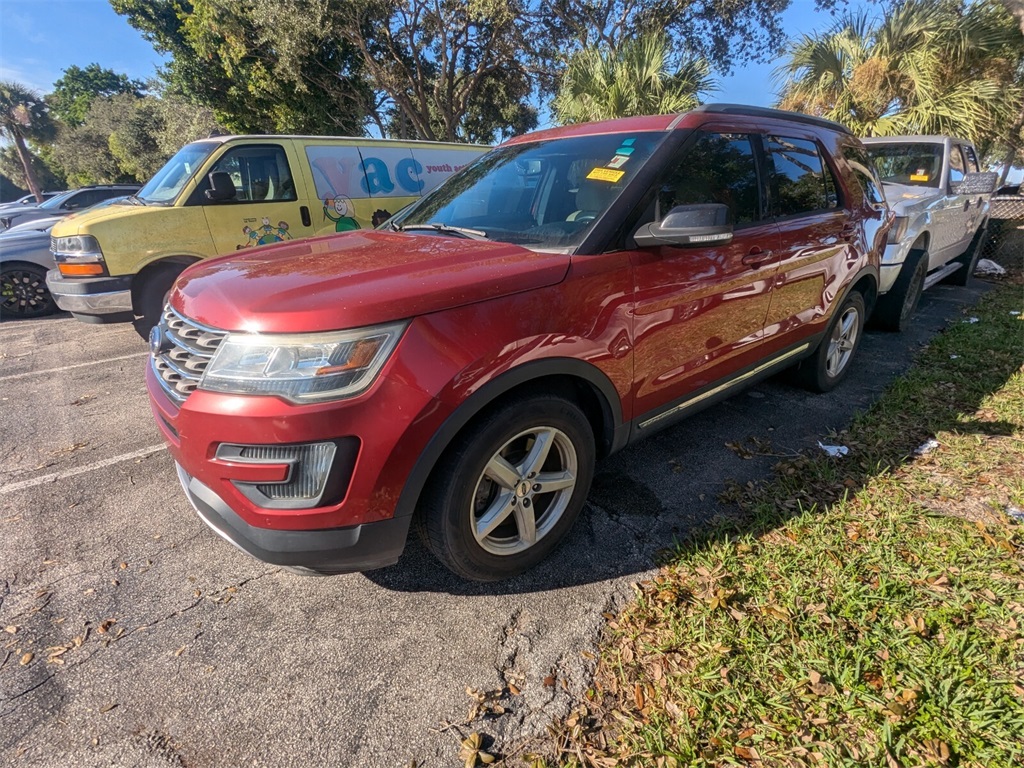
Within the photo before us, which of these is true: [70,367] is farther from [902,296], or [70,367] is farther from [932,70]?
[932,70]

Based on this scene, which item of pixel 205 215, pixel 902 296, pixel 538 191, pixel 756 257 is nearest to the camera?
pixel 538 191

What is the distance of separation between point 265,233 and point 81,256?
5.31 feet

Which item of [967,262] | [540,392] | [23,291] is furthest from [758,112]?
[23,291]

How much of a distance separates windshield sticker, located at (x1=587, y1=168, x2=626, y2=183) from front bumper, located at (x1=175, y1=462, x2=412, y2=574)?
1715mm

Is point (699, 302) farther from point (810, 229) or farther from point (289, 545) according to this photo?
point (289, 545)

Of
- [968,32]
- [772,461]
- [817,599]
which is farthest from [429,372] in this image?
[968,32]

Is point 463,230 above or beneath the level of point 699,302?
above

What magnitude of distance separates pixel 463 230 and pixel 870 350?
4324 millimetres

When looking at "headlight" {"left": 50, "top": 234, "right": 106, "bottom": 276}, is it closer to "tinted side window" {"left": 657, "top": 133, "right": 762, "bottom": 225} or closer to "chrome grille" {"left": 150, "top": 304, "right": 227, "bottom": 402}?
"chrome grille" {"left": 150, "top": 304, "right": 227, "bottom": 402}

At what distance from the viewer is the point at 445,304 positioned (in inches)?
69.1

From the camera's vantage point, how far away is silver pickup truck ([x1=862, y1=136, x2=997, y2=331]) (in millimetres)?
5074

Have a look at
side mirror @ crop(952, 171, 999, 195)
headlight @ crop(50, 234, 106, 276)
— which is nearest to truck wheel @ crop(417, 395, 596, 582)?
headlight @ crop(50, 234, 106, 276)

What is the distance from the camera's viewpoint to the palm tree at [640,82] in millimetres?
9531

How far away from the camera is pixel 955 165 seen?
20.1 ft
